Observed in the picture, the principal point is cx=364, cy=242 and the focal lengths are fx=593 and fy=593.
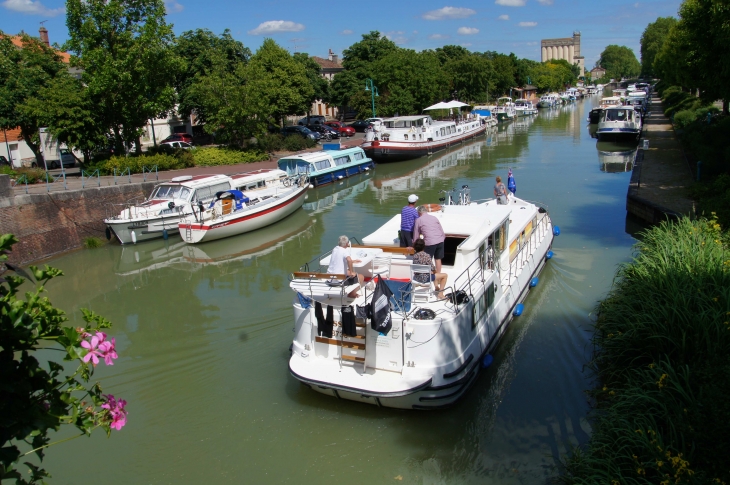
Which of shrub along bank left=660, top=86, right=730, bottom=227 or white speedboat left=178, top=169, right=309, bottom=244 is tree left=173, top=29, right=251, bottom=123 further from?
shrub along bank left=660, top=86, right=730, bottom=227

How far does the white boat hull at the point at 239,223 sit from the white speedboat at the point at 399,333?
11042 mm

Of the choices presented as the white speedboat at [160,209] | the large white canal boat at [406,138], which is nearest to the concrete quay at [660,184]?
the large white canal boat at [406,138]

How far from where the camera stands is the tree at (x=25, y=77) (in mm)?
31750

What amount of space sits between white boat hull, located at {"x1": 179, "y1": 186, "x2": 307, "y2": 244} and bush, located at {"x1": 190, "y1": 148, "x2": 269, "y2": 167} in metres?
11.1

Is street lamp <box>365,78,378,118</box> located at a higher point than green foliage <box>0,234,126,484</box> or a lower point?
higher

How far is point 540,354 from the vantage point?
37.8ft

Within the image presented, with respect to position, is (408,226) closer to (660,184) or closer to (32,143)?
(660,184)

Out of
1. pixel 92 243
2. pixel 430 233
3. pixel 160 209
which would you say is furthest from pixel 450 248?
pixel 92 243

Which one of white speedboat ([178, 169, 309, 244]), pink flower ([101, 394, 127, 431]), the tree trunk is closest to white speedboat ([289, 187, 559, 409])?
pink flower ([101, 394, 127, 431])

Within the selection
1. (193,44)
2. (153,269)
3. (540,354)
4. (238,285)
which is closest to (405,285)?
(540,354)

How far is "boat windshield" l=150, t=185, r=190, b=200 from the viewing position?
914 inches

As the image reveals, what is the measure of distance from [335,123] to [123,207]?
33818mm

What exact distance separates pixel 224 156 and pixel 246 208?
46.1ft

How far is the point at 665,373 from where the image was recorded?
7.73 metres
